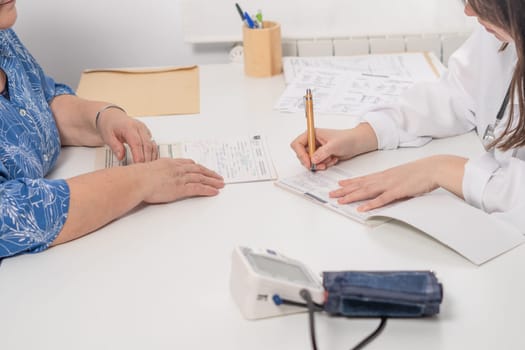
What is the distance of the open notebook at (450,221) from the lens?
3.19 ft

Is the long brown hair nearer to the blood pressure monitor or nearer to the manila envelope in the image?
the blood pressure monitor

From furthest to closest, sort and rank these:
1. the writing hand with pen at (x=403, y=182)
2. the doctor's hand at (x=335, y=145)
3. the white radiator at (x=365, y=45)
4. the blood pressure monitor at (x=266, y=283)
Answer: the white radiator at (x=365, y=45)
the doctor's hand at (x=335, y=145)
the writing hand with pen at (x=403, y=182)
the blood pressure monitor at (x=266, y=283)

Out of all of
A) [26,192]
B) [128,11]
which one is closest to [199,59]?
[128,11]

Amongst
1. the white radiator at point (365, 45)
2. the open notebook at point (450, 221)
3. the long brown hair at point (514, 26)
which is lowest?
the open notebook at point (450, 221)

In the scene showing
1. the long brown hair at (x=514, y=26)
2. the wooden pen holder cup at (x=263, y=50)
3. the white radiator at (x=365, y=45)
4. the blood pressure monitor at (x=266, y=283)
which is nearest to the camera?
the blood pressure monitor at (x=266, y=283)

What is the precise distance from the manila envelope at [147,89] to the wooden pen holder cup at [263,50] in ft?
0.50

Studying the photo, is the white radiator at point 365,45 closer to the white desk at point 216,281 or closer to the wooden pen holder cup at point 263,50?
the wooden pen holder cup at point 263,50

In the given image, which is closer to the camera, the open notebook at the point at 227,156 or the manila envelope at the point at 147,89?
the open notebook at the point at 227,156

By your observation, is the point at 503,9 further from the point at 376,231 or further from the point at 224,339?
the point at 224,339

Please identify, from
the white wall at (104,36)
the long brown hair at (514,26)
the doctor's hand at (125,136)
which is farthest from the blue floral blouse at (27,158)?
the long brown hair at (514,26)

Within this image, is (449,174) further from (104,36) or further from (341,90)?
(104,36)

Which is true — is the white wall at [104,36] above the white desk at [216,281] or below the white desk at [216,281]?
above

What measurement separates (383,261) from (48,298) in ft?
1.56

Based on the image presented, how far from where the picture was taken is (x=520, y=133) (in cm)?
108
